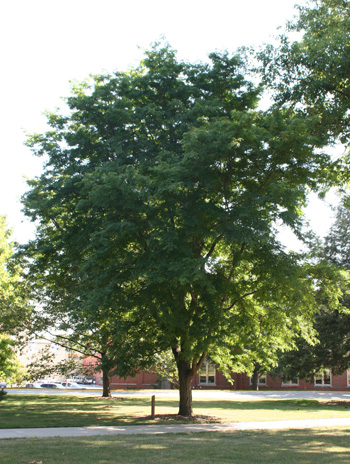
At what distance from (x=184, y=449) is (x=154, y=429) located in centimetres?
408

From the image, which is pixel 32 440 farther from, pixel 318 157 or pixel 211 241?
pixel 318 157

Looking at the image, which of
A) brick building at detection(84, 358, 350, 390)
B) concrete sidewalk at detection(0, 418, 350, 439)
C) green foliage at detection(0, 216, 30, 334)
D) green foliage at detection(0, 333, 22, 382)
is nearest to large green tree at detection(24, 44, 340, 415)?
concrete sidewalk at detection(0, 418, 350, 439)

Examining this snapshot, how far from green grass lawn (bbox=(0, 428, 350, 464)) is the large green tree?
12.7ft

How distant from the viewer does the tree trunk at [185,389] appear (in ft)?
57.8

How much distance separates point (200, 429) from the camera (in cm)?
1389

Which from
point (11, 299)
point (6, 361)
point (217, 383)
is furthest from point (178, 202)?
point (217, 383)

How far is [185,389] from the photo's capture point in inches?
703

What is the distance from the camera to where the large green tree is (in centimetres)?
1388

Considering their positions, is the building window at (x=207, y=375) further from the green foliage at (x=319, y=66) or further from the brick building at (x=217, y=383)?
the green foliage at (x=319, y=66)

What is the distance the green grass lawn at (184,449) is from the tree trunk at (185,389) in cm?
516

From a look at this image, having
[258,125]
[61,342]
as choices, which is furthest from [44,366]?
[258,125]

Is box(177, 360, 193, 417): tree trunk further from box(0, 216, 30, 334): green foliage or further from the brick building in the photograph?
the brick building

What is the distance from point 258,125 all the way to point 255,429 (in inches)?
370

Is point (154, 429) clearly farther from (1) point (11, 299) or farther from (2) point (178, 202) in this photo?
(1) point (11, 299)
